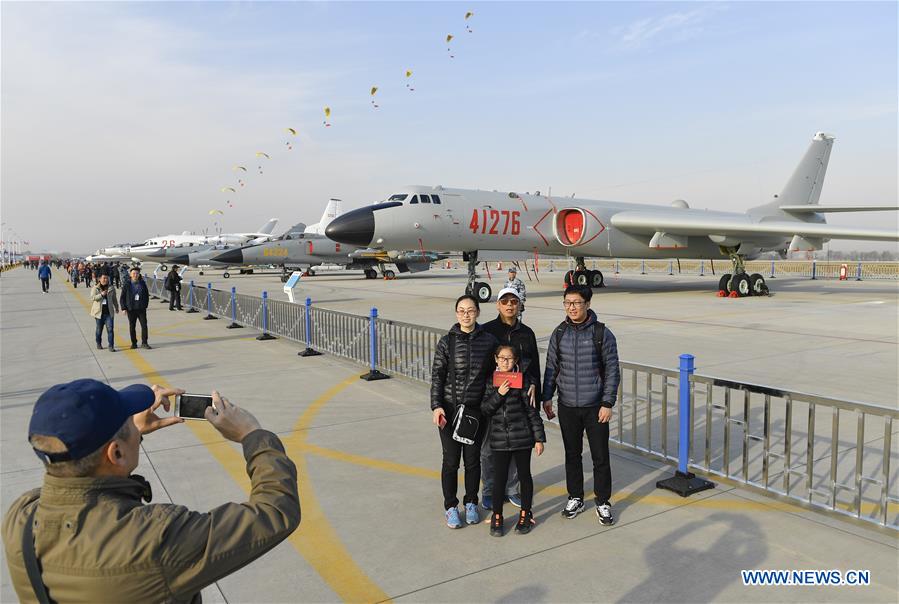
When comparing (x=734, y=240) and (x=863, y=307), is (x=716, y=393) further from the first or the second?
(x=734, y=240)

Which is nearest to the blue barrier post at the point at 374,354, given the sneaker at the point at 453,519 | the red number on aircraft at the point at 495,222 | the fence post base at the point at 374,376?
the fence post base at the point at 374,376

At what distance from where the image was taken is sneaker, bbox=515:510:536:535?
4.22 metres

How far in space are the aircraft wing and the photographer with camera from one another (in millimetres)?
21578

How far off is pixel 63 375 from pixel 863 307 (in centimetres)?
2083

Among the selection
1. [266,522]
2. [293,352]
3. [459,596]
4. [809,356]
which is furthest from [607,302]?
[266,522]

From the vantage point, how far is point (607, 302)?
67.6ft

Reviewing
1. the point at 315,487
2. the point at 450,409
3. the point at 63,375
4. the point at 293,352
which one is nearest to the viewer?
the point at 450,409

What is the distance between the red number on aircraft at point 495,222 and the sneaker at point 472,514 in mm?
15851

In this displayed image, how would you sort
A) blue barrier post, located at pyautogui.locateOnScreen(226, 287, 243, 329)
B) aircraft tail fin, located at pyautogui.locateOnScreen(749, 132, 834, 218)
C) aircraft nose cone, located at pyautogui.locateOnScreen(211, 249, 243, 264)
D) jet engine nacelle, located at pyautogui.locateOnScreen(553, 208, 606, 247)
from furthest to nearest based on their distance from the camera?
1. aircraft nose cone, located at pyautogui.locateOnScreen(211, 249, 243, 264)
2. aircraft tail fin, located at pyautogui.locateOnScreen(749, 132, 834, 218)
3. jet engine nacelle, located at pyautogui.locateOnScreen(553, 208, 606, 247)
4. blue barrier post, located at pyautogui.locateOnScreen(226, 287, 243, 329)

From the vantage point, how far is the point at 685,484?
4855 mm

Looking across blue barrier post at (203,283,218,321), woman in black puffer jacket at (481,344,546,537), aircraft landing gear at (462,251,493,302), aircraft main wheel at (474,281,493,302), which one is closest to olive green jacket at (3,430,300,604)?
woman in black puffer jacket at (481,344,546,537)

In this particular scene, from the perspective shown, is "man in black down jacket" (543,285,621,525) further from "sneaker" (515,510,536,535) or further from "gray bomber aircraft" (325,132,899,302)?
"gray bomber aircraft" (325,132,899,302)

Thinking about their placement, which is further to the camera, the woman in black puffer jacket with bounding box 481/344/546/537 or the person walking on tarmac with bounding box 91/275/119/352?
the person walking on tarmac with bounding box 91/275/119/352

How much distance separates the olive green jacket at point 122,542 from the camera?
58.4 inches
